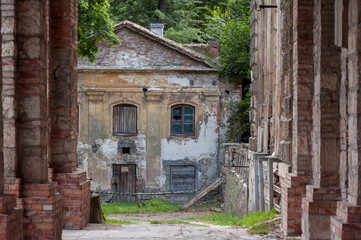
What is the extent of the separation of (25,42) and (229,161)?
13502mm

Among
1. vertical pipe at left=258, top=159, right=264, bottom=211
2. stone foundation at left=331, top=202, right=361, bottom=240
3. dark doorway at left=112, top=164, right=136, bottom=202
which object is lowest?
dark doorway at left=112, top=164, right=136, bottom=202

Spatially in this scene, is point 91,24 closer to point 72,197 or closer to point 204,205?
point 72,197

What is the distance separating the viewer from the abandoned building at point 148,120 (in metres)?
19.8

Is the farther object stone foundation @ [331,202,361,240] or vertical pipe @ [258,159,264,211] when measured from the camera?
vertical pipe @ [258,159,264,211]

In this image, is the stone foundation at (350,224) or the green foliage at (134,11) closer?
the stone foundation at (350,224)

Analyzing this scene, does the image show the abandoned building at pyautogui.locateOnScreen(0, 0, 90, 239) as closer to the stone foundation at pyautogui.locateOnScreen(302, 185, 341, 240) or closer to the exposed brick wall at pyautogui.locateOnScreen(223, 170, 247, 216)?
the stone foundation at pyautogui.locateOnScreen(302, 185, 341, 240)

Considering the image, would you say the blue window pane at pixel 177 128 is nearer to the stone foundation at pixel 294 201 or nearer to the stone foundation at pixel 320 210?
the stone foundation at pixel 294 201

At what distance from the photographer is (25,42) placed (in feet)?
17.9

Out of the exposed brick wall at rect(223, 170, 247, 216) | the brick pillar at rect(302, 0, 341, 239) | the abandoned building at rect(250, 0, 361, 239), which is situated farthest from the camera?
the exposed brick wall at rect(223, 170, 247, 216)

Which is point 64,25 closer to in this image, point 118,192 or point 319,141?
point 319,141

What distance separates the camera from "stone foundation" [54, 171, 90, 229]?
281 inches

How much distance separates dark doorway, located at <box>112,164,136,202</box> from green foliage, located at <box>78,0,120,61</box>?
7.51m

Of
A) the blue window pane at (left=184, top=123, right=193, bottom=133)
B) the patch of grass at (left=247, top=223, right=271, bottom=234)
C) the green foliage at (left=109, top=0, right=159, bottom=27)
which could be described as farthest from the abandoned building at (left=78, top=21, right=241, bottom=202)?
the patch of grass at (left=247, top=223, right=271, bottom=234)

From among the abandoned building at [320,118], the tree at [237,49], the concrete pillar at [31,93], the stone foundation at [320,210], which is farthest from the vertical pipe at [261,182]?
the tree at [237,49]
